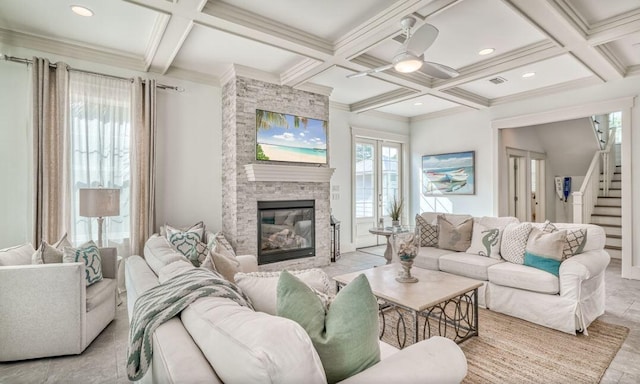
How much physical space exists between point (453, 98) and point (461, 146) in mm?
1299

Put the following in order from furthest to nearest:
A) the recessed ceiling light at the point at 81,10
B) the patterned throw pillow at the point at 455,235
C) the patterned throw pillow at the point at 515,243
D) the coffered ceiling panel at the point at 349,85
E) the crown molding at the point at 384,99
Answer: the crown molding at the point at 384,99, the coffered ceiling panel at the point at 349,85, the patterned throw pillow at the point at 455,235, the patterned throw pillow at the point at 515,243, the recessed ceiling light at the point at 81,10

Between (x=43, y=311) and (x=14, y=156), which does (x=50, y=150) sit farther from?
(x=43, y=311)

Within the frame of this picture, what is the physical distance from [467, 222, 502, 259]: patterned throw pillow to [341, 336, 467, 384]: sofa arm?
2.63 meters

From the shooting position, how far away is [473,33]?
326cm

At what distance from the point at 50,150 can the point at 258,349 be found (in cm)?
376

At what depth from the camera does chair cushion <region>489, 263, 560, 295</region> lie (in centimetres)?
276

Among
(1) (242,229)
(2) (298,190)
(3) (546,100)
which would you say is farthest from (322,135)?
(3) (546,100)

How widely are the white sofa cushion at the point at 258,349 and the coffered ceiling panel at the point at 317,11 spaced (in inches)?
106

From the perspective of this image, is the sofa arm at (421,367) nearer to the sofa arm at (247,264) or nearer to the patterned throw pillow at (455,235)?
the sofa arm at (247,264)

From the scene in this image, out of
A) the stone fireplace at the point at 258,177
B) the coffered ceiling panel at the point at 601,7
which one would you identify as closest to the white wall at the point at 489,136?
the coffered ceiling panel at the point at 601,7

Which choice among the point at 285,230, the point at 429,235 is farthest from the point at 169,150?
the point at 429,235

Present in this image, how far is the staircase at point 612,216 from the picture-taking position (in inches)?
219

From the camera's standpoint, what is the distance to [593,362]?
2.20 m

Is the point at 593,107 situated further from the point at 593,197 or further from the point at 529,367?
the point at 529,367
